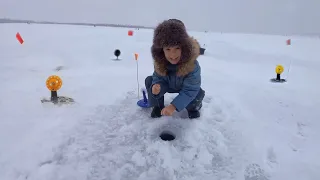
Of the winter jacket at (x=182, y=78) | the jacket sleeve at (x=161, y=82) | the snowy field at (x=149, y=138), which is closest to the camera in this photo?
the snowy field at (x=149, y=138)

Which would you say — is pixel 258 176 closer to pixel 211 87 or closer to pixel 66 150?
pixel 66 150

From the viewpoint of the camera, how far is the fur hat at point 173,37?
2.56 meters

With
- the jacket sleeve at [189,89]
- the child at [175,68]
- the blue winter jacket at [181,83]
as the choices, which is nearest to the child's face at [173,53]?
the child at [175,68]

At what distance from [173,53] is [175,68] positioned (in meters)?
0.24

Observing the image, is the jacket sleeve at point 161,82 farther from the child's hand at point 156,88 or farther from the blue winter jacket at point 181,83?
the child's hand at point 156,88

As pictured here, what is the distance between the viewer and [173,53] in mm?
2643

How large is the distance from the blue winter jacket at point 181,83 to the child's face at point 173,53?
120 millimetres

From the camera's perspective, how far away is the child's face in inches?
103

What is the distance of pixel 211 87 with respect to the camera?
4.36 m

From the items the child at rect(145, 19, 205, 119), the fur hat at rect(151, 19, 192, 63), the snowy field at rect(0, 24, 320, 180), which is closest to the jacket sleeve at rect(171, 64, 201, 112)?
the child at rect(145, 19, 205, 119)

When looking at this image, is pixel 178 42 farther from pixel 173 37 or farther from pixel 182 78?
pixel 182 78

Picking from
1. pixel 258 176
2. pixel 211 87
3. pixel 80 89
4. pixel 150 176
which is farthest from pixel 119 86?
pixel 258 176

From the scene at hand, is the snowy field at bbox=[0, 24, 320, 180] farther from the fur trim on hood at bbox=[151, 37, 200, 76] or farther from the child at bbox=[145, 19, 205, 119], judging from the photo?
the fur trim on hood at bbox=[151, 37, 200, 76]

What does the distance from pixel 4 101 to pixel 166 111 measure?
2334mm
